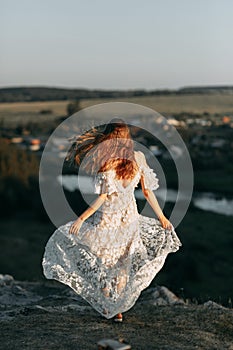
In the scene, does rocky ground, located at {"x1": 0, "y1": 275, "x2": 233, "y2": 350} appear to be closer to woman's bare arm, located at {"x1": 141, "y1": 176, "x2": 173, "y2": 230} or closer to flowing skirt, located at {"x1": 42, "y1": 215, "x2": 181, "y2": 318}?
flowing skirt, located at {"x1": 42, "y1": 215, "x2": 181, "y2": 318}

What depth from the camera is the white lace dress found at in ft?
20.9

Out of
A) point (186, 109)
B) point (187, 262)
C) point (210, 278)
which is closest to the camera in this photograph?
point (210, 278)

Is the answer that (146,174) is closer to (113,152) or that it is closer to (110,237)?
(113,152)

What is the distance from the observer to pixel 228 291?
944 inches

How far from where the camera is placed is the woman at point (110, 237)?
20.5 feet

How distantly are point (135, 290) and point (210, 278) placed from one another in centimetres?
2186

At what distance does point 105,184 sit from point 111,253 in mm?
804

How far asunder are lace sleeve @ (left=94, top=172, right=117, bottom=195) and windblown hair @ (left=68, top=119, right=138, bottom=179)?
65 mm

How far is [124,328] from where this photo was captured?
6.38m

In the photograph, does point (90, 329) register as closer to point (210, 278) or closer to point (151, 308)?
point (151, 308)

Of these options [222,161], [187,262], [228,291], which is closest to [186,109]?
[222,161]

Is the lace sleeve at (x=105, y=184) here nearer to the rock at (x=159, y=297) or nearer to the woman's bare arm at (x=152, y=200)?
the woman's bare arm at (x=152, y=200)

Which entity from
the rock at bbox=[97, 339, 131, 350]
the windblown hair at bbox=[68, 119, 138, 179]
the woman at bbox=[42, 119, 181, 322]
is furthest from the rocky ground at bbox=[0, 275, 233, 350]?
the windblown hair at bbox=[68, 119, 138, 179]

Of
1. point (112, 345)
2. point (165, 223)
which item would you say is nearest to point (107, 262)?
point (165, 223)
